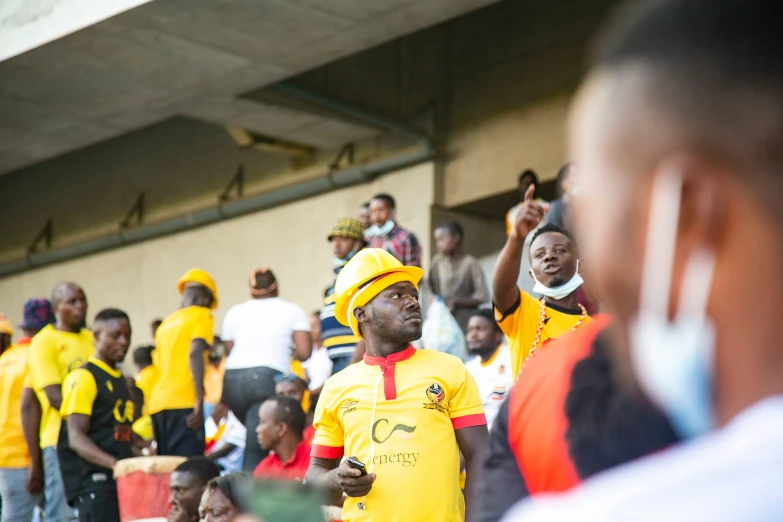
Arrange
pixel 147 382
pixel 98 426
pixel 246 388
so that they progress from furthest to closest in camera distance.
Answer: pixel 147 382
pixel 246 388
pixel 98 426

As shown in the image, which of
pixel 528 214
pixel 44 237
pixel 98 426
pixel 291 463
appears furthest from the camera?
pixel 44 237

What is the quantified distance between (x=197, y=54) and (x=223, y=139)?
13.6ft

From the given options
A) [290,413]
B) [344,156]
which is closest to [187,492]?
[290,413]

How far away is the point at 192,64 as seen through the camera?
11.2 metres

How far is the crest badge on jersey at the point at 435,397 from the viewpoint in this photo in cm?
468

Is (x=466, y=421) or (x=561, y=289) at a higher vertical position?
(x=561, y=289)

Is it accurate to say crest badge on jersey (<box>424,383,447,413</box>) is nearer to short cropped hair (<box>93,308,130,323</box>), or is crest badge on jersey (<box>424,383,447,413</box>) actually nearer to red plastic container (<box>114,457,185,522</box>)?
red plastic container (<box>114,457,185,522</box>)

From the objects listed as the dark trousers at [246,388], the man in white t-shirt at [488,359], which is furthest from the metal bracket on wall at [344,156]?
the man in white t-shirt at [488,359]

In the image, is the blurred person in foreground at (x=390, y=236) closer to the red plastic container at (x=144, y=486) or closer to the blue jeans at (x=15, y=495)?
the red plastic container at (x=144, y=486)

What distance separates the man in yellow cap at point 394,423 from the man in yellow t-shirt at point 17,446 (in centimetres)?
391

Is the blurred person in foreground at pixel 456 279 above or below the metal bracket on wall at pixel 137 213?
below

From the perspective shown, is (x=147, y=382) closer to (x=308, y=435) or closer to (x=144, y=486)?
(x=144, y=486)

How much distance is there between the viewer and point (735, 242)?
917 millimetres

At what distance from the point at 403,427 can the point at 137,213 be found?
1202cm
